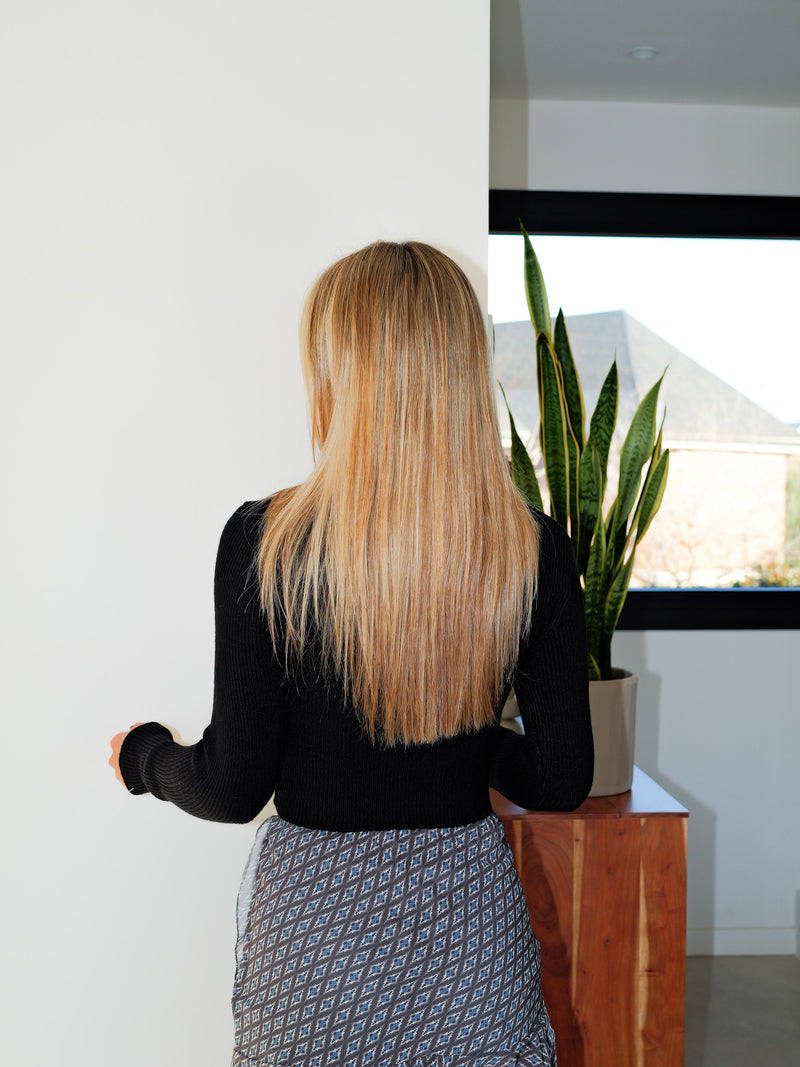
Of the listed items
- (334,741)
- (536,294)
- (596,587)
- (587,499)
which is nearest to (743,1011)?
(596,587)

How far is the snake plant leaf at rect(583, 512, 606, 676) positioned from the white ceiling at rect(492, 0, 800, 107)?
1527 mm

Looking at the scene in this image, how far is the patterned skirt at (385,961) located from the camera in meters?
0.97

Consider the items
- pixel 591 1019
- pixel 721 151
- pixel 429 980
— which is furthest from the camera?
pixel 721 151

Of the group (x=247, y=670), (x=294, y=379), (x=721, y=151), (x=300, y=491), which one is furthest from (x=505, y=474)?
(x=721, y=151)

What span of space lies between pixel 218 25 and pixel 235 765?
3.98 ft

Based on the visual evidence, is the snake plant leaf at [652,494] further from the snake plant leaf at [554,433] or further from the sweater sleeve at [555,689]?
the sweater sleeve at [555,689]

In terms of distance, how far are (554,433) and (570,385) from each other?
0.37 ft

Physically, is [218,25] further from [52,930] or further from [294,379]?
[52,930]

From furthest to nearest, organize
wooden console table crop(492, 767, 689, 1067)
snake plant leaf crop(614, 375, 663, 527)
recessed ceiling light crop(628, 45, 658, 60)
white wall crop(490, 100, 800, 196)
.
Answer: white wall crop(490, 100, 800, 196) → recessed ceiling light crop(628, 45, 658, 60) → snake plant leaf crop(614, 375, 663, 527) → wooden console table crop(492, 767, 689, 1067)

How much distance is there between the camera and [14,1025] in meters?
1.59

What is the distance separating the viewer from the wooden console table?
5.01ft

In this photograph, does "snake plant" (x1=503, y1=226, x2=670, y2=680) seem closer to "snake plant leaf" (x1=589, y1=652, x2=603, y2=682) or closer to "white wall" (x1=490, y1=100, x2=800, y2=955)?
"snake plant leaf" (x1=589, y1=652, x2=603, y2=682)

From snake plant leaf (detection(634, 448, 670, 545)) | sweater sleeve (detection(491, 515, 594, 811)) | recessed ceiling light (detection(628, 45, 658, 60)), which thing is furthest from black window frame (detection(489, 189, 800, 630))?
sweater sleeve (detection(491, 515, 594, 811))

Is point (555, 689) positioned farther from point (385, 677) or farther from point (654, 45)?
point (654, 45)
